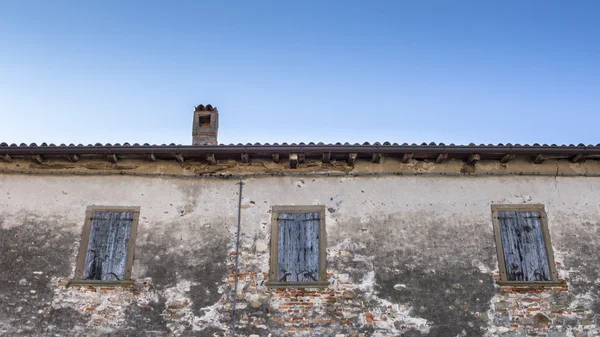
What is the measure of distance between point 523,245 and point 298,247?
12.6 feet

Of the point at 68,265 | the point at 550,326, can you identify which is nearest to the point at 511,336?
the point at 550,326

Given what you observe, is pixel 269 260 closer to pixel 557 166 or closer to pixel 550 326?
pixel 550 326

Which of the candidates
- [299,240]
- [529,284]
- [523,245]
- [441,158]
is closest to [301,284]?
[299,240]

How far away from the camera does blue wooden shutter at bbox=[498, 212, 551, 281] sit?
32.2 ft

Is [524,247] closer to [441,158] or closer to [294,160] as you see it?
[441,158]

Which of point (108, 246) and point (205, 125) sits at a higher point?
point (205, 125)

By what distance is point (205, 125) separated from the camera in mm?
12258

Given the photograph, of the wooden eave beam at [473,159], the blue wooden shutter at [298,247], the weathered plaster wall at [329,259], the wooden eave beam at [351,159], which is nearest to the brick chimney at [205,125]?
the weathered plaster wall at [329,259]

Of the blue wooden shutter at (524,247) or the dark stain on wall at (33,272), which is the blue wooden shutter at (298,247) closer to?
the blue wooden shutter at (524,247)

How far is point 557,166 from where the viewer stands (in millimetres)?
10773

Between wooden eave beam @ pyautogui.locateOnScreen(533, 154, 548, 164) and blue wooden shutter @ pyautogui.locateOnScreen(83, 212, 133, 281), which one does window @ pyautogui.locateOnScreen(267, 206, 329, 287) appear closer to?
blue wooden shutter @ pyautogui.locateOnScreen(83, 212, 133, 281)

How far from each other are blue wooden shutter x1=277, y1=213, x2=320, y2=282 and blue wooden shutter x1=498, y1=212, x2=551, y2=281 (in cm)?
322

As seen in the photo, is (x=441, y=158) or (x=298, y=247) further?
(x=441, y=158)

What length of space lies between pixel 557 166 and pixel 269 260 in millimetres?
5534
